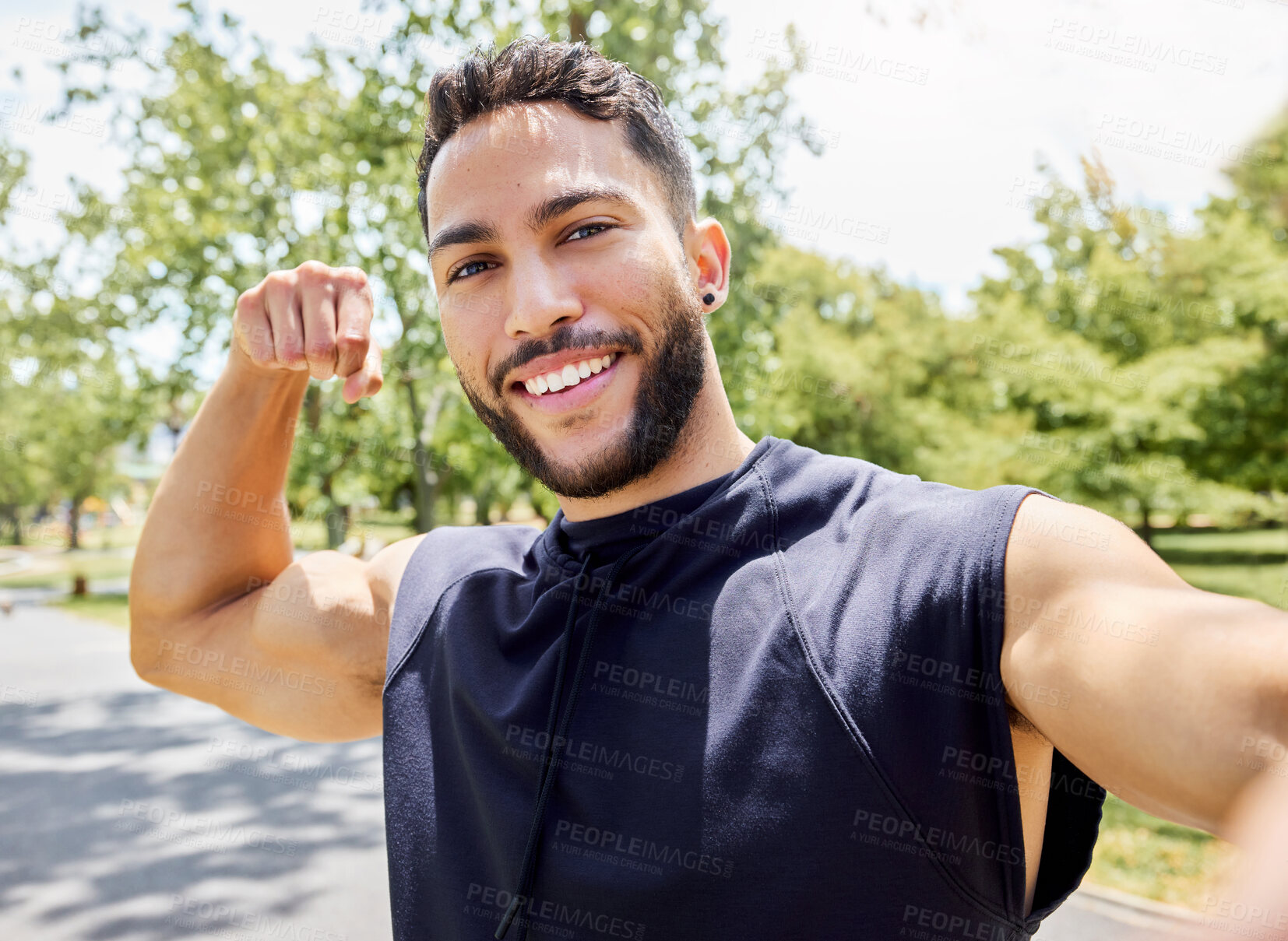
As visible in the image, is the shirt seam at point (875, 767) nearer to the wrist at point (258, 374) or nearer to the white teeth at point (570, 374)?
the white teeth at point (570, 374)

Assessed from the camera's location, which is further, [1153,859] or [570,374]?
[1153,859]

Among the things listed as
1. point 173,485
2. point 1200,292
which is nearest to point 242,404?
point 173,485

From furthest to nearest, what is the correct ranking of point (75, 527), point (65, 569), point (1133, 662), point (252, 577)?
point (75, 527), point (65, 569), point (252, 577), point (1133, 662)

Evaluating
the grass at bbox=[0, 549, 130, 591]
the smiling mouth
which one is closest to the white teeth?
the smiling mouth

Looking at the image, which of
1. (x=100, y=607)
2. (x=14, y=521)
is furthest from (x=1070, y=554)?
(x=14, y=521)

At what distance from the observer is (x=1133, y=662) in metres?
0.99

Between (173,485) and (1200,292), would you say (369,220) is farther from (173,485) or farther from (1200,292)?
(1200,292)

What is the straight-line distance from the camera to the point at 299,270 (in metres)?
1.88

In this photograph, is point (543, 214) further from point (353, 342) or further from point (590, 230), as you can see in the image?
point (353, 342)

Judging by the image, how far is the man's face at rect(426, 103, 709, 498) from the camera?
4.99 feet

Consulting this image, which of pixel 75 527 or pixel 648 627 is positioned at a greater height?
pixel 648 627

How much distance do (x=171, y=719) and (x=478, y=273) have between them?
10.6m

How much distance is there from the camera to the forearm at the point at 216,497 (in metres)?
1.96

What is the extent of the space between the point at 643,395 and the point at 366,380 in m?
0.62
